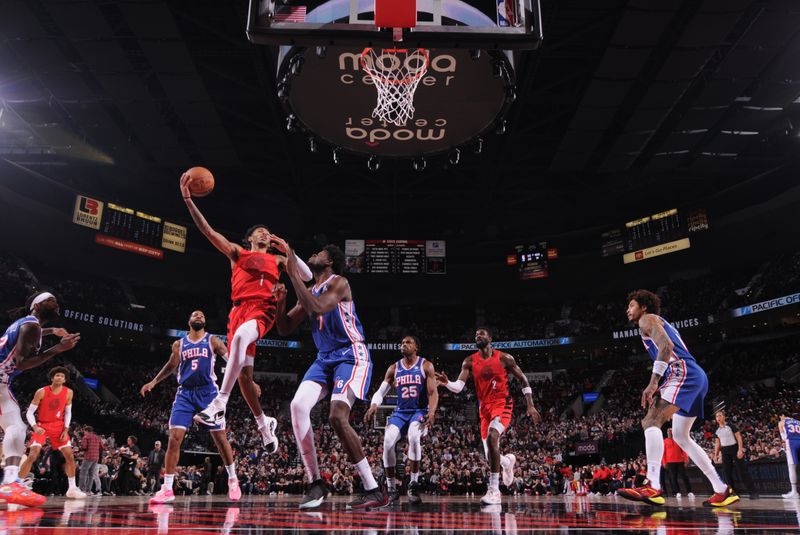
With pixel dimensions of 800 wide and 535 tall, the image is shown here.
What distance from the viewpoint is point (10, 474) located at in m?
5.19

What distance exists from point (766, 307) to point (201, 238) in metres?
25.1

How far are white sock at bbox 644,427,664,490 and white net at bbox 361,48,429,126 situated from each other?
6.79 m

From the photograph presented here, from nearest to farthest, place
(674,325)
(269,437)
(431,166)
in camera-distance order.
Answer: (269,437) → (431,166) → (674,325)

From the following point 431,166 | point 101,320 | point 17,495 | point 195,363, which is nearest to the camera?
point 17,495

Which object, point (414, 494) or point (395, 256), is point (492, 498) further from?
point (395, 256)

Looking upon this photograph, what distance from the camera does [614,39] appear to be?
1422 cm

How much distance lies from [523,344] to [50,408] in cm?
2461

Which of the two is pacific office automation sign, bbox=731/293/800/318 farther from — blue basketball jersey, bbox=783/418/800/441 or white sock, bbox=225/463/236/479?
white sock, bbox=225/463/236/479

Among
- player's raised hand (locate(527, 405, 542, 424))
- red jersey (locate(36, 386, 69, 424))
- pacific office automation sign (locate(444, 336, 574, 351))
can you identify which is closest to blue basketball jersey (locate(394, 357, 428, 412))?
player's raised hand (locate(527, 405, 542, 424))

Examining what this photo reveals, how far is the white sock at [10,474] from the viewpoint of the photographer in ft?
16.8

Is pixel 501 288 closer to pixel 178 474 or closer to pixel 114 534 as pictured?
pixel 178 474

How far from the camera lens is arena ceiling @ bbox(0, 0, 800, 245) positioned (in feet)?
47.3

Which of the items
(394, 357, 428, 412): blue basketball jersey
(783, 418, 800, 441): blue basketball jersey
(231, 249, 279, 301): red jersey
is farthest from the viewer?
(783, 418, 800, 441): blue basketball jersey

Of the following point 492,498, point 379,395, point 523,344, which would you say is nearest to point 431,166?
point 523,344
